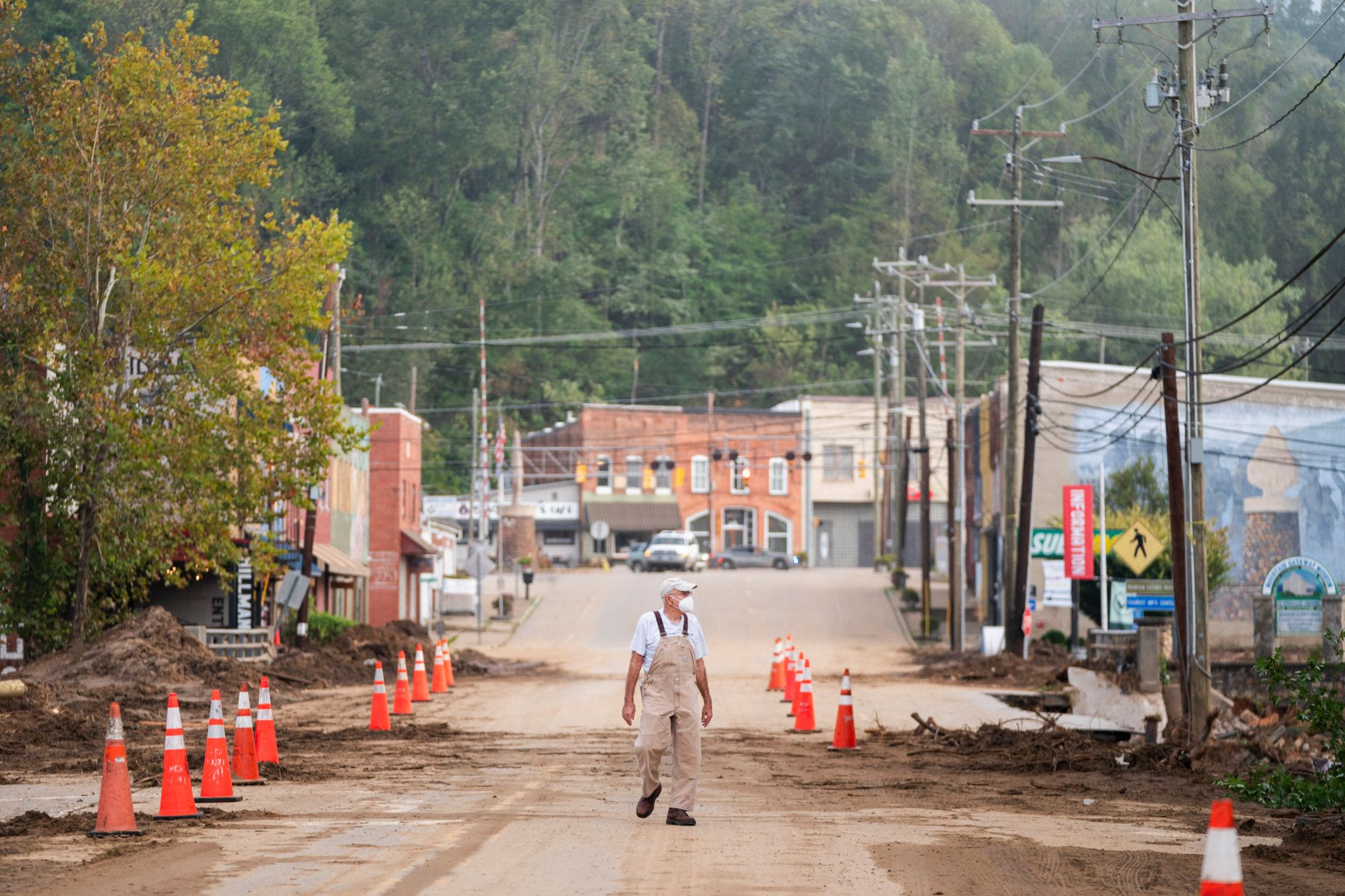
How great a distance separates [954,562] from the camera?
44375mm

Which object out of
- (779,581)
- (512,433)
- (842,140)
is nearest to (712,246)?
(842,140)

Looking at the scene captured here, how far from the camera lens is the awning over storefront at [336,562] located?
4447 cm

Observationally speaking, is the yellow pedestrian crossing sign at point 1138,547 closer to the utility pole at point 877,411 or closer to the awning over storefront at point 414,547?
the awning over storefront at point 414,547

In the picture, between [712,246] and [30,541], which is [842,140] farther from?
[30,541]

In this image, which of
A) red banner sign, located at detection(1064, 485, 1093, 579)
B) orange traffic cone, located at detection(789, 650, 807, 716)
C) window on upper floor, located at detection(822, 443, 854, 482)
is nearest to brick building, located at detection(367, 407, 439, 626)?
red banner sign, located at detection(1064, 485, 1093, 579)

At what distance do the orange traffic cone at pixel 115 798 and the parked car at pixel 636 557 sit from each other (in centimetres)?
6715

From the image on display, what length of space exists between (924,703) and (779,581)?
139ft

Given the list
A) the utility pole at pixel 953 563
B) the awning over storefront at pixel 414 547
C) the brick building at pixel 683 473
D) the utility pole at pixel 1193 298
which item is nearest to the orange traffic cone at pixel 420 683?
the utility pole at pixel 1193 298

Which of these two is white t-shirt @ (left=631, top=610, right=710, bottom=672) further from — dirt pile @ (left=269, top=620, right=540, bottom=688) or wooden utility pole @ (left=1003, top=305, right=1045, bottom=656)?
wooden utility pole @ (left=1003, top=305, right=1045, bottom=656)

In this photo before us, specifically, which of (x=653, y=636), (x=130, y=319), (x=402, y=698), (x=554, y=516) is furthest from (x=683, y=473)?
(x=653, y=636)

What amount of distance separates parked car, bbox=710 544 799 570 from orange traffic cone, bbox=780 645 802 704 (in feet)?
172

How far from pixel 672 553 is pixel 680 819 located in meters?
63.5

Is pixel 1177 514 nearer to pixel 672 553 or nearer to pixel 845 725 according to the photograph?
pixel 845 725

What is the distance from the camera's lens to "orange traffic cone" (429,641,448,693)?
30.0 metres
